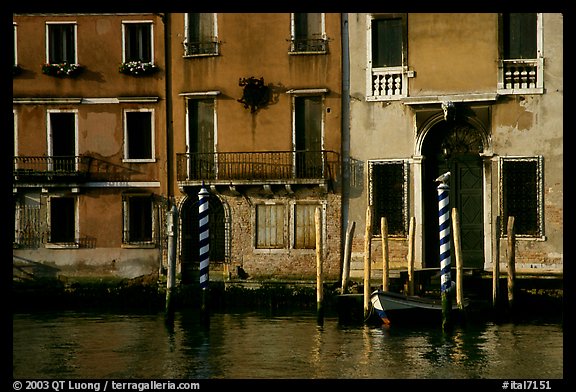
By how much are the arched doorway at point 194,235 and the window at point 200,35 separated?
7.51 feet

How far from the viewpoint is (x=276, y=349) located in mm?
13695

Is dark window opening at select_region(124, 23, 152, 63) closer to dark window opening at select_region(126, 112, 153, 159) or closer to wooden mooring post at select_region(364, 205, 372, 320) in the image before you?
dark window opening at select_region(126, 112, 153, 159)

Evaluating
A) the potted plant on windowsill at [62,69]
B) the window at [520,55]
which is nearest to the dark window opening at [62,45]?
the potted plant on windowsill at [62,69]

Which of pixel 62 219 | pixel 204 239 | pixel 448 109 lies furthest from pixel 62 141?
pixel 448 109

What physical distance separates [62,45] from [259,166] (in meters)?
3.96

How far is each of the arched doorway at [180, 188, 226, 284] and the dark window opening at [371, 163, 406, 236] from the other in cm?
262

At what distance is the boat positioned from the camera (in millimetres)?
15078

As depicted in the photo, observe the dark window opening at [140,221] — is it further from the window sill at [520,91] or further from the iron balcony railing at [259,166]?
the window sill at [520,91]

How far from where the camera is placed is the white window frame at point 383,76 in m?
18.2

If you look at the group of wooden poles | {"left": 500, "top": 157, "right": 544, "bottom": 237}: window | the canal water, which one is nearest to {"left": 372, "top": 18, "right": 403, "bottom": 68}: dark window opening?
{"left": 500, "top": 157, "right": 544, "bottom": 237}: window

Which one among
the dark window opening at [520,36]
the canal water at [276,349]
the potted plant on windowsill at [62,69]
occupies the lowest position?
the canal water at [276,349]
